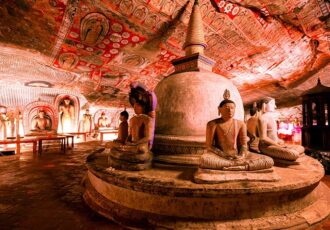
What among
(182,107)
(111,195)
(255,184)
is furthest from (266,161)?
(111,195)

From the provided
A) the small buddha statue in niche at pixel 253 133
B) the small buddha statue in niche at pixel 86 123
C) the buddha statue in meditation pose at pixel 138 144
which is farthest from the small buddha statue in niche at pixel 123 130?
the small buddha statue in niche at pixel 86 123

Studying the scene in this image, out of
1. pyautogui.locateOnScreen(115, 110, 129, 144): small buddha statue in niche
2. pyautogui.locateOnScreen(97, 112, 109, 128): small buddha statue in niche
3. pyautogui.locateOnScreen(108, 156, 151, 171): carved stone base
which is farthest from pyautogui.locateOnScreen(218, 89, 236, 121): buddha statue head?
pyautogui.locateOnScreen(97, 112, 109, 128): small buddha statue in niche

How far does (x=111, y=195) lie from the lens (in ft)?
9.12

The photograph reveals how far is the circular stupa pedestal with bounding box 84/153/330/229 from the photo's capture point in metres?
2.18

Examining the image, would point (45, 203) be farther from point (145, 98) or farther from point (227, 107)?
point (227, 107)

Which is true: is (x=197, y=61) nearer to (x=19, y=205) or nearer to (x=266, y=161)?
(x=266, y=161)

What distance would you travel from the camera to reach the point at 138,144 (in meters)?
3.07

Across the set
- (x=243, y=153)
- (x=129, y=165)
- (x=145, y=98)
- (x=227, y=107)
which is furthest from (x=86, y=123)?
(x=243, y=153)

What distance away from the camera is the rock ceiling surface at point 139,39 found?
6477mm

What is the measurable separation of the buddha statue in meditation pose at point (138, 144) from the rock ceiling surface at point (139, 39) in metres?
4.72

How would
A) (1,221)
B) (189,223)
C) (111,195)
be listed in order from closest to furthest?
1. (189,223)
2. (1,221)
3. (111,195)

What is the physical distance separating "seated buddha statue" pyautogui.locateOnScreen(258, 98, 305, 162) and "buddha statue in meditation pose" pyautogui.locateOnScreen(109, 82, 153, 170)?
2.24 m

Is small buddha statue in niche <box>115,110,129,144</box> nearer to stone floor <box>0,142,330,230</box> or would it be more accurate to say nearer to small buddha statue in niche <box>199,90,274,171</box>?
stone floor <box>0,142,330,230</box>

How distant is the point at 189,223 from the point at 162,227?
12.5 inches
